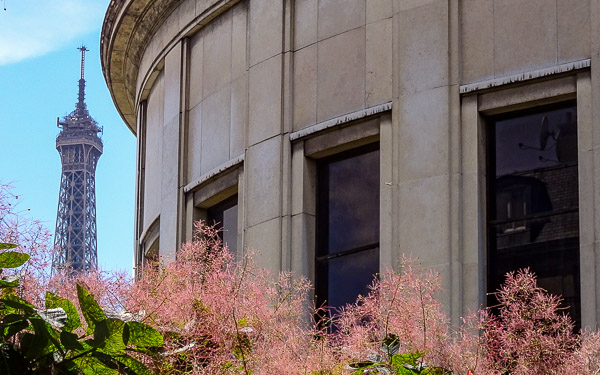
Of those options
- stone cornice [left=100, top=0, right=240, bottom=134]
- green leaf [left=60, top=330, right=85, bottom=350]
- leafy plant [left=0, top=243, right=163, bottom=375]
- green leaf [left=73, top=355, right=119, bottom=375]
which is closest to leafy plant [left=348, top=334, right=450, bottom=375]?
leafy plant [left=0, top=243, right=163, bottom=375]

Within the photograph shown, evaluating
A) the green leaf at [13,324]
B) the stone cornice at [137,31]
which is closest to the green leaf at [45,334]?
the green leaf at [13,324]

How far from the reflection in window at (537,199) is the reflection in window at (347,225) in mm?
2536

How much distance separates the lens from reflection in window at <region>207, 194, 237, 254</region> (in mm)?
26469

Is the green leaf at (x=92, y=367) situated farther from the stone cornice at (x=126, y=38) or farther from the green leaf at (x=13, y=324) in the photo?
the stone cornice at (x=126, y=38)

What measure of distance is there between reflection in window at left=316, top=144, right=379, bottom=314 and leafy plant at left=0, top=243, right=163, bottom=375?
47.7 feet

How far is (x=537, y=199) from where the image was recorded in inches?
826

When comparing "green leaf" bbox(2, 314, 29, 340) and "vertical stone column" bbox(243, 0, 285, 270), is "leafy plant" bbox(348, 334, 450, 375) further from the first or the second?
"vertical stone column" bbox(243, 0, 285, 270)

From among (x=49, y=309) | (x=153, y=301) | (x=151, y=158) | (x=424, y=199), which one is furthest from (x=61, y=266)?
(x=151, y=158)

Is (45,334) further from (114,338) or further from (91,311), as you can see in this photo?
(114,338)

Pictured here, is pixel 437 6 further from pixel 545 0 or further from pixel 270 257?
pixel 270 257

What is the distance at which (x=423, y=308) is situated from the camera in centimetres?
1049

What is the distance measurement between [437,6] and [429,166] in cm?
294

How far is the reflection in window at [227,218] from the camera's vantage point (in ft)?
86.8

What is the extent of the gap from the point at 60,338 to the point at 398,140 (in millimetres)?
14761
